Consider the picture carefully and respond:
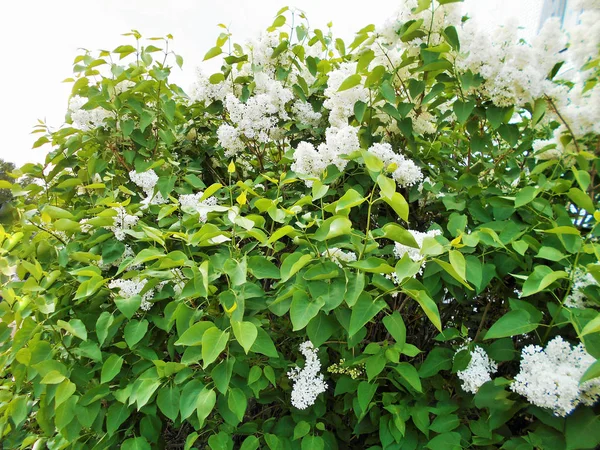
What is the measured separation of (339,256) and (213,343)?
16.4 inches

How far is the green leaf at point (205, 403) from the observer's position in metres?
1.09

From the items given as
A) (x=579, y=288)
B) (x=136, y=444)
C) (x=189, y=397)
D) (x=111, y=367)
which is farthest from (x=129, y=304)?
(x=579, y=288)

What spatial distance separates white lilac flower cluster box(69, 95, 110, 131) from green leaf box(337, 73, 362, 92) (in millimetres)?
1058

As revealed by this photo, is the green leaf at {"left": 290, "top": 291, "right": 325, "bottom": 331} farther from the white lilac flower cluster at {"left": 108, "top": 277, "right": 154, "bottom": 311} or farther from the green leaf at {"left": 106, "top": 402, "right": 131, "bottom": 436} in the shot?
the green leaf at {"left": 106, "top": 402, "right": 131, "bottom": 436}

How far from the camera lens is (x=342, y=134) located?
142 centimetres

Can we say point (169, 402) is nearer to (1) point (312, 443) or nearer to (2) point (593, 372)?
(1) point (312, 443)

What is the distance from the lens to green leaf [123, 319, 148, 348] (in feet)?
4.37

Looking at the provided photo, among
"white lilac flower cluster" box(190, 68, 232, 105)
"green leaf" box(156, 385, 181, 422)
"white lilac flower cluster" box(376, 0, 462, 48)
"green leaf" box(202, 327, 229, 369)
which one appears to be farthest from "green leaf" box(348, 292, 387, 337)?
"white lilac flower cluster" box(190, 68, 232, 105)

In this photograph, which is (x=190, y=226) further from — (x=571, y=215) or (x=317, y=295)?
(x=571, y=215)

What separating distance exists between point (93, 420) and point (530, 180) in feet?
5.66

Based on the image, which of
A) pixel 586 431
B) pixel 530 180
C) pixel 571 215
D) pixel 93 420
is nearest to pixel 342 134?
pixel 530 180

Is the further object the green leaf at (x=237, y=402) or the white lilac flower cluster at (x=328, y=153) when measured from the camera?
the white lilac flower cluster at (x=328, y=153)

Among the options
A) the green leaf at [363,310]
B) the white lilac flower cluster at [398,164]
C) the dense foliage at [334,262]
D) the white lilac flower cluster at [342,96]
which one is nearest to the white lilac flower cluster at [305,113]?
the dense foliage at [334,262]

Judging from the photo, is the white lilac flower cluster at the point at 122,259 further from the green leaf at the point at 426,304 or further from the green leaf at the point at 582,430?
the green leaf at the point at 582,430
